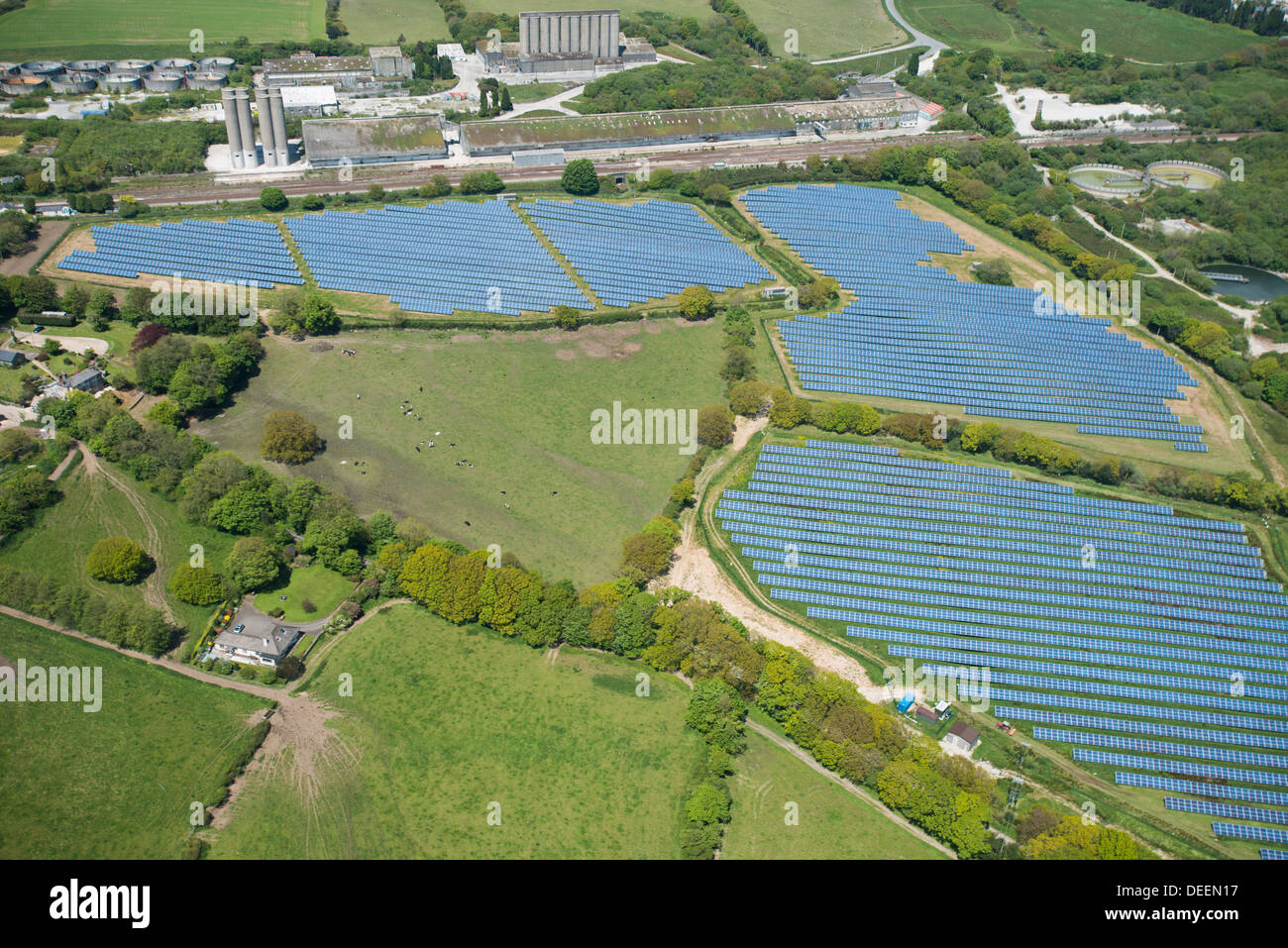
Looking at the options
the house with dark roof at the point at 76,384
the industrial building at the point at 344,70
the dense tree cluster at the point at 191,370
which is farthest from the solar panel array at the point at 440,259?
the industrial building at the point at 344,70

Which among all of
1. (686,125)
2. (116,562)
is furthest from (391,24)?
(116,562)

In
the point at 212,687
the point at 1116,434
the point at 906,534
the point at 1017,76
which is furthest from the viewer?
the point at 1017,76

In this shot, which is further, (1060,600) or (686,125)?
(686,125)

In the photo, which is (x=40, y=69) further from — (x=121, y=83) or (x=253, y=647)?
(x=253, y=647)

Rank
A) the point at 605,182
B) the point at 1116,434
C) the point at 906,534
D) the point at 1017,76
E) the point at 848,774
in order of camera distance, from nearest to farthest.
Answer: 1. the point at 848,774
2. the point at 906,534
3. the point at 1116,434
4. the point at 605,182
5. the point at 1017,76

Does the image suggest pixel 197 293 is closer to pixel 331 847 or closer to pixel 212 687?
pixel 212 687
